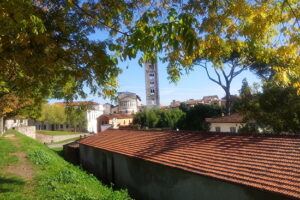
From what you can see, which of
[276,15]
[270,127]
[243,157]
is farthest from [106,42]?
[270,127]

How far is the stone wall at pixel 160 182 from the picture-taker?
30.1 feet

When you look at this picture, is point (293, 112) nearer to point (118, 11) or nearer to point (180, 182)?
point (180, 182)

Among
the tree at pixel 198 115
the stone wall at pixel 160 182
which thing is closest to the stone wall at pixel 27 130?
the tree at pixel 198 115

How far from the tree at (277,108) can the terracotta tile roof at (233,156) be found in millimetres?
8523

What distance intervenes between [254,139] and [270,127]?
11.1 m

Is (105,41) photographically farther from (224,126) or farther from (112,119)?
(112,119)

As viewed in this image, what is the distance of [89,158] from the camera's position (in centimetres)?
2245

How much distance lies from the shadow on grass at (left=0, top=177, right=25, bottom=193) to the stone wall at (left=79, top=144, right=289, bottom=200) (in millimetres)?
5514

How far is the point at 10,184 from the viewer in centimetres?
1136

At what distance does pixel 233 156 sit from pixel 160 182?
3.70 m

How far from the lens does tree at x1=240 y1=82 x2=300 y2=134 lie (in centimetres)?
1950

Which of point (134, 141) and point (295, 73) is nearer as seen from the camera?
point (295, 73)

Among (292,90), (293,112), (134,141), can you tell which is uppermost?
(292,90)

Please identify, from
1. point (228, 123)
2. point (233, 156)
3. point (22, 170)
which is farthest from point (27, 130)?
point (233, 156)
